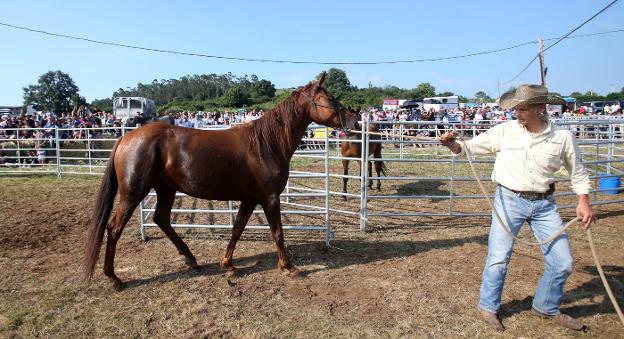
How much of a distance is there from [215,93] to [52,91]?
96.4ft

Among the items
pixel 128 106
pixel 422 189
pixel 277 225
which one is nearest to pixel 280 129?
pixel 277 225

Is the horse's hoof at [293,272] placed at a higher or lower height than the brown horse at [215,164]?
lower

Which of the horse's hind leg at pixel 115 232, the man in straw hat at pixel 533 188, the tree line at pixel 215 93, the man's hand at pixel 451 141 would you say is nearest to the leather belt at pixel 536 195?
the man in straw hat at pixel 533 188

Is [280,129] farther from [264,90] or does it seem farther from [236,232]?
[264,90]

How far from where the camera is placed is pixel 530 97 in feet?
9.94

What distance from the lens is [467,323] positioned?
3.31 meters

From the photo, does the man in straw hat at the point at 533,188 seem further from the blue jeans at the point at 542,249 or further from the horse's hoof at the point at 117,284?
the horse's hoof at the point at 117,284

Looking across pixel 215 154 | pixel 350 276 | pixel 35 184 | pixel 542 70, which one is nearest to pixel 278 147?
pixel 215 154

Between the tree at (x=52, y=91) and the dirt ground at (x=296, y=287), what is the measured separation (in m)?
74.4

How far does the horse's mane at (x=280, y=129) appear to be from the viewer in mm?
4324

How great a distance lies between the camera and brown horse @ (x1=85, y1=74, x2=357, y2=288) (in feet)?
13.3

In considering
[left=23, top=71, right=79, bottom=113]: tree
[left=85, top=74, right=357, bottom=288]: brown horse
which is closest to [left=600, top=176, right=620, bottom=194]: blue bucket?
[left=85, top=74, right=357, bottom=288]: brown horse

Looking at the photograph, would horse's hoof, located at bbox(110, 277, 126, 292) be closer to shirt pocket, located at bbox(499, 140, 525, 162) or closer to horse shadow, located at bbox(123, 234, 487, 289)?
horse shadow, located at bbox(123, 234, 487, 289)

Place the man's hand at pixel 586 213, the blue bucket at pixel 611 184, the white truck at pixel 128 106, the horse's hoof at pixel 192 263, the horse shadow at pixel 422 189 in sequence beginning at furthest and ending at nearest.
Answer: the white truck at pixel 128 106 < the horse shadow at pixel 422 189 < the blue bucket at pixel 611 184 < the horse's hoof at pixel 192 263 < the man's hand at pixel 586 213
